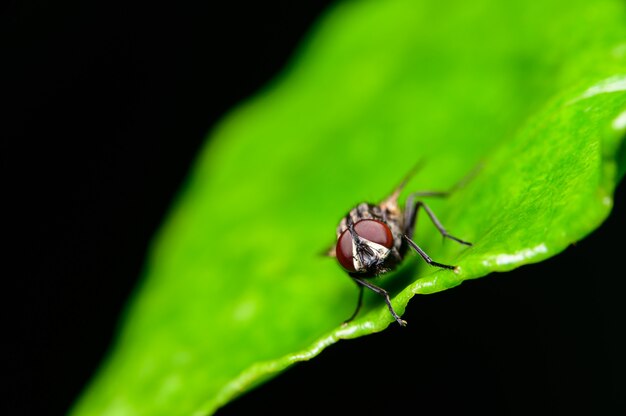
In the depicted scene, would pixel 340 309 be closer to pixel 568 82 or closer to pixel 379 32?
pixel 568 82

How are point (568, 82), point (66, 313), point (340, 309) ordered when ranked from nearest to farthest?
1. point (568, 82)
2. point (340, 309)
3. point (66, 313)

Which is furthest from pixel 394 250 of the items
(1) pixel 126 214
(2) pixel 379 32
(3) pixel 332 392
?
(1) pixel 126 214

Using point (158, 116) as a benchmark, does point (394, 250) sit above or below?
below

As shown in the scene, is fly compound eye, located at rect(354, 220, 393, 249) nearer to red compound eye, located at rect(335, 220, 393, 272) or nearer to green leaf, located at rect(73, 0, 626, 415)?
red compound eye, located at rect(335, 220, 393, 272)

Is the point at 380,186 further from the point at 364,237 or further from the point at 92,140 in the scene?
the point at 92,140

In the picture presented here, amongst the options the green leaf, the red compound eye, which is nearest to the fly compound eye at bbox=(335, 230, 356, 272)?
the red compound eye

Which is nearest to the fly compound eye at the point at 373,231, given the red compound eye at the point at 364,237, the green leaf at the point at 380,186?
the red compound eye at the point at 364,237
